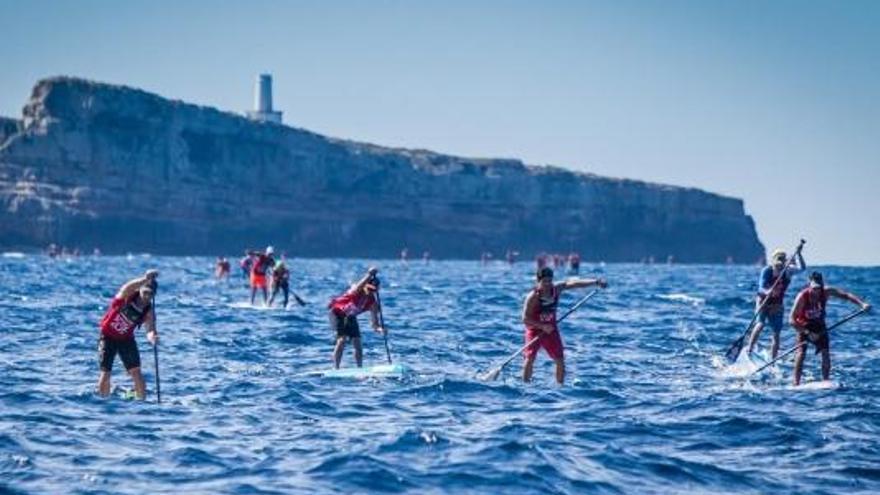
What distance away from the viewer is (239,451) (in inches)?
563

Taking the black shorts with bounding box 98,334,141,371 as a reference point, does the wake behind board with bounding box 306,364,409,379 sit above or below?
below

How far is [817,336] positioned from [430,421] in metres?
7.81

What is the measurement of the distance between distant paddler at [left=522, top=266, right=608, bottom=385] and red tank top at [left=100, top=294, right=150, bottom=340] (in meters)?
5.75

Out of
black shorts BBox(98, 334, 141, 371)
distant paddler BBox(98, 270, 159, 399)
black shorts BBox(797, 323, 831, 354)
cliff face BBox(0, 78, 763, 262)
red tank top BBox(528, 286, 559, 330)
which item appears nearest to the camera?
distant paddler BBox(98, 270, 159, 399)

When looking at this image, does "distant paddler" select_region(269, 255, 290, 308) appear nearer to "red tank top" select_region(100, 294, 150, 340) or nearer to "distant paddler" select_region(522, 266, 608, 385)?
"distant paddler" select_region(522, 266, 608, 385)

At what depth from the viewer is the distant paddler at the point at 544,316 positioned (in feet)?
67.3

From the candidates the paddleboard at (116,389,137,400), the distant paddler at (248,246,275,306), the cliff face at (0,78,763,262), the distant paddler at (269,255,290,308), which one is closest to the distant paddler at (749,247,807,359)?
the paddleboard at (116,389,137,400)

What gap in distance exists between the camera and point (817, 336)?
21.6 metres

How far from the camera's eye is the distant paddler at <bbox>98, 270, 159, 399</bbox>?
60.7ft

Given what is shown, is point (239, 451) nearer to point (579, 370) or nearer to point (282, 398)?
point (282, 398)

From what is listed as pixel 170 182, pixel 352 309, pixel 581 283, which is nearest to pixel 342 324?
pixel 352 309

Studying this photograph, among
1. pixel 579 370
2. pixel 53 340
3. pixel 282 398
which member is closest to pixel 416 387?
pixel 282 398

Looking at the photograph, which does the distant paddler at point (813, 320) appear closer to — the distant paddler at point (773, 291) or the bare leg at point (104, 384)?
the distant paddler at point (773, 291)

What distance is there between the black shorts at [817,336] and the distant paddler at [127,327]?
10160mm
